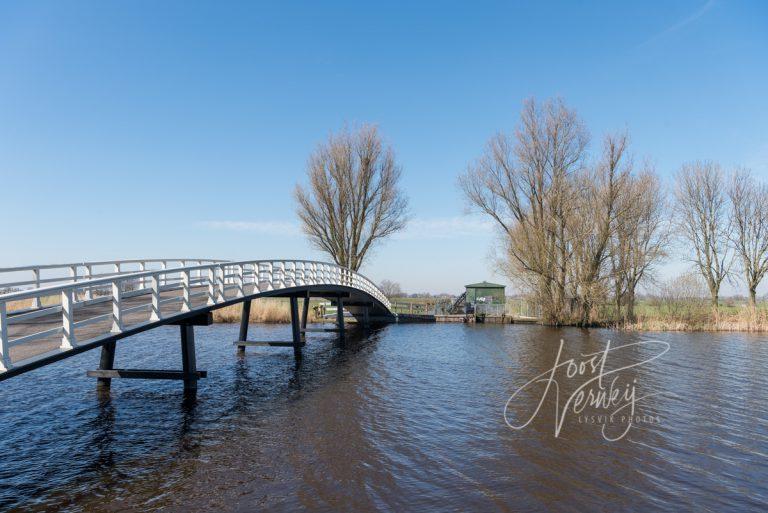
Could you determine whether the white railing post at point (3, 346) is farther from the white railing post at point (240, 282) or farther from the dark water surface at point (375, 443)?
the white railing post at point (240, 282)

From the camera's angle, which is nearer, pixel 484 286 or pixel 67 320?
pixel 67 320

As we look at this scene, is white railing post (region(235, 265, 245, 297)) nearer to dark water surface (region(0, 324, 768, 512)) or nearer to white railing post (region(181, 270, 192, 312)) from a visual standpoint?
dark water surface (region(0, 324, 768, 512))

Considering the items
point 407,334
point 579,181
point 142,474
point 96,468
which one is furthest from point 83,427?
point 579,181

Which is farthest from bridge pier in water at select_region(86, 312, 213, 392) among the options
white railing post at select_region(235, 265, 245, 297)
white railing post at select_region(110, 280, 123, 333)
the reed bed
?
the reed bed

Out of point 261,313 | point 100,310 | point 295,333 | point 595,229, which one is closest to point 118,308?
point 100,310

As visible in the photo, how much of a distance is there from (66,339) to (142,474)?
2782mm

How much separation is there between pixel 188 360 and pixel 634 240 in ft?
113

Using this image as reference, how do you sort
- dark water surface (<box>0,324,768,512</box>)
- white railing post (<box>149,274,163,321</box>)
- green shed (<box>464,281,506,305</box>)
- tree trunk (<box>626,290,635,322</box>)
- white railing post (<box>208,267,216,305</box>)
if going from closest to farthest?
1. dark water surface (<box>0,324,768,512</box>)
2. white railing post (<box>149,274,163,321</box>)
3. white railing post (<box>208,267,216,305</box>)
4. tree trunk (<box>626,290,635,322</box>)
5. green shed (<box>464,281,506,305</box>)

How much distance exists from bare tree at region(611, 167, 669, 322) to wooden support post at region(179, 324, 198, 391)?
104ft

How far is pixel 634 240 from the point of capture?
38.3 m

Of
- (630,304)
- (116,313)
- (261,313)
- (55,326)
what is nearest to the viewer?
(116,313)

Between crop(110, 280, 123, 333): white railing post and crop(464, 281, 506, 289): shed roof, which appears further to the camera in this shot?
crop(464, 281, 506, 289): shed roof

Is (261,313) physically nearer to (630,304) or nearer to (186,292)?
(186,292)

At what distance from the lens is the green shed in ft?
145
